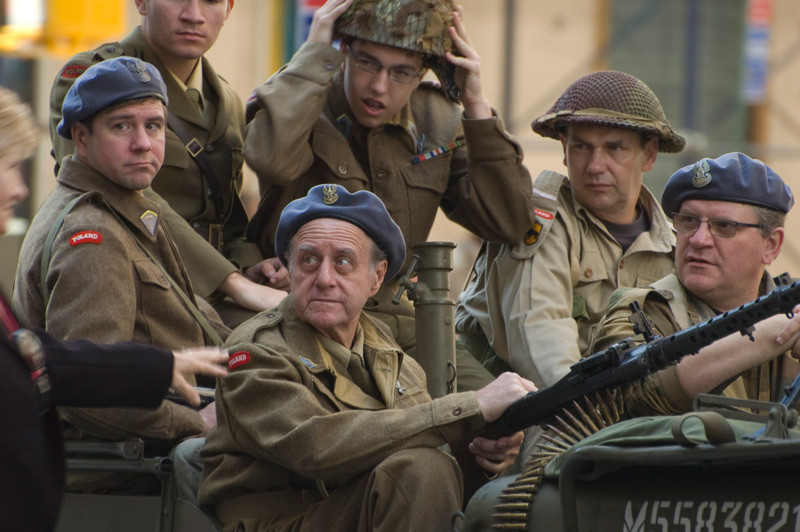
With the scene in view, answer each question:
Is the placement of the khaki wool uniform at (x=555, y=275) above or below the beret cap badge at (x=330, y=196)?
below

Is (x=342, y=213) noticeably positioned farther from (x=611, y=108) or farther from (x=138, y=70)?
(x=611, y=108)

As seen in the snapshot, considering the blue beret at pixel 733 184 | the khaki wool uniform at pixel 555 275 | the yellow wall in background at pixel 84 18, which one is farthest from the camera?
the yellow wall in background at pixel 84 18

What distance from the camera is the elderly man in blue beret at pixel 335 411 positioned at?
3568 mm

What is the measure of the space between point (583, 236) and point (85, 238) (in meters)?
2.05

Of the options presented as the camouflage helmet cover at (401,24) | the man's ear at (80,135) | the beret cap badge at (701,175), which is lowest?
the beret cap badge at (701,175)

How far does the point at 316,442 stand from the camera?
3.57 m

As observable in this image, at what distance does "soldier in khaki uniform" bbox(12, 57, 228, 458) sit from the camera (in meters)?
4.04

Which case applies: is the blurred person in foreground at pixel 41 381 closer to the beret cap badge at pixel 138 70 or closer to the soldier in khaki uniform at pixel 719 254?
the beret cap badge at pixel 138 70

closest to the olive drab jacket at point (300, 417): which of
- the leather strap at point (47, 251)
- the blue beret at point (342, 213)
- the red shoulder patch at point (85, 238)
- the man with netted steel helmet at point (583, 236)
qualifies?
the blue beret at point (342, 213)

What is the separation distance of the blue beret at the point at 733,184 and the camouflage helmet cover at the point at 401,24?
44.5 inches

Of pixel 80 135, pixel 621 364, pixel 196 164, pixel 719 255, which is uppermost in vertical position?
pixel 80 135

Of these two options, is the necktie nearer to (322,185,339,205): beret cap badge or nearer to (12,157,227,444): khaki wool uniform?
(322,185,339,205): beret cap badge

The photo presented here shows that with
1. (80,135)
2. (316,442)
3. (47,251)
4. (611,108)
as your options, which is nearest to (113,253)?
(47,251)

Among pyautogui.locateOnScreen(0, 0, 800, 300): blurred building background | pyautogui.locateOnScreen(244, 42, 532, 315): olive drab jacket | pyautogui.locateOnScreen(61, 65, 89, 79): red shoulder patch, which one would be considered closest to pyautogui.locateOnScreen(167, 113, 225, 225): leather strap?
pyautogui.locateOnScreen(244, 42, 532, 315): olive drab jacket
